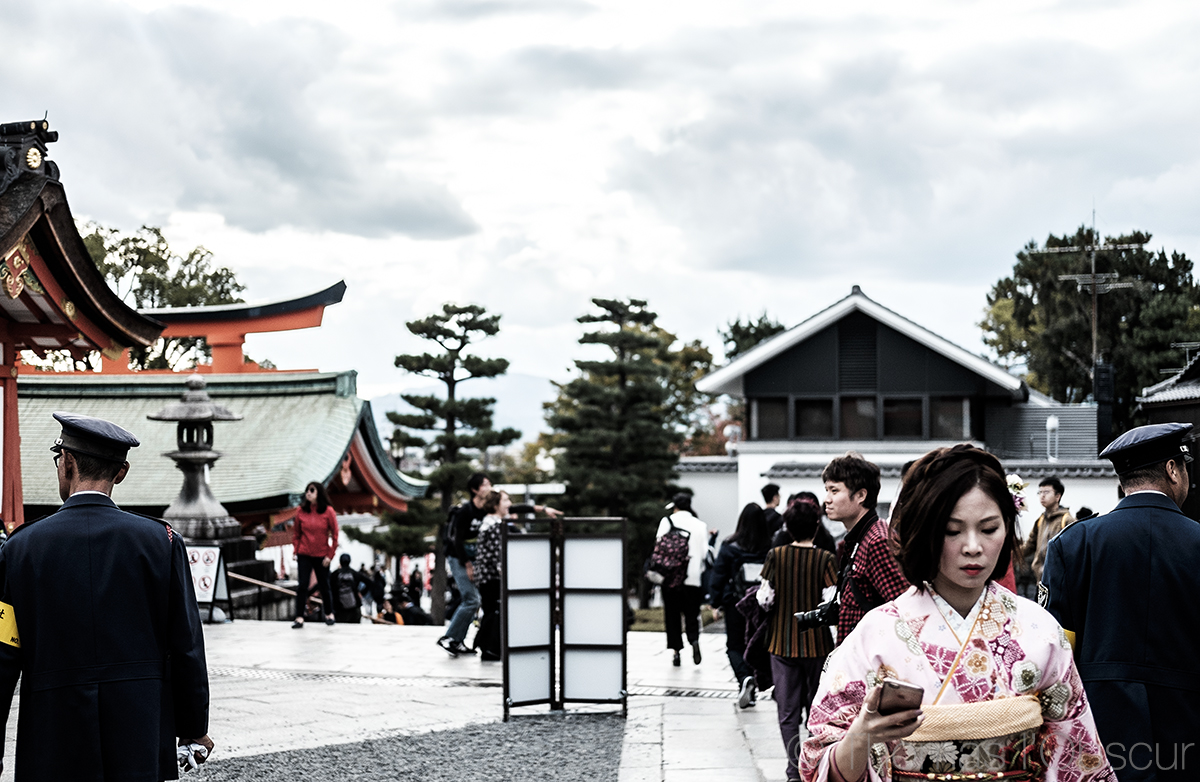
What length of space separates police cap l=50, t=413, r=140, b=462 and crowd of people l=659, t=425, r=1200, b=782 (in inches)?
100

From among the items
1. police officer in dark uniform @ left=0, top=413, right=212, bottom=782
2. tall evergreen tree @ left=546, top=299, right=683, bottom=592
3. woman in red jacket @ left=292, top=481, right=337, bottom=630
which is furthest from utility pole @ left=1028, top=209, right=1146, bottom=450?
police officer in dark uniform @ left=0, top=413, right=212, bottom=782

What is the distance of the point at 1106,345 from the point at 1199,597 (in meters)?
38.2

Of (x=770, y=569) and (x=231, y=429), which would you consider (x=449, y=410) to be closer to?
(x=231, y=429)

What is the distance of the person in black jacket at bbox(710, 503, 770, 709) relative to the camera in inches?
337

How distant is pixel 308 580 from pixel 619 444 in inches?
512

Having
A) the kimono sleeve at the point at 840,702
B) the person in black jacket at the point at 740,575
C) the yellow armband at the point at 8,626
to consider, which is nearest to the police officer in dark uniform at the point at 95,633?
the yellow armband at the point at 8,626

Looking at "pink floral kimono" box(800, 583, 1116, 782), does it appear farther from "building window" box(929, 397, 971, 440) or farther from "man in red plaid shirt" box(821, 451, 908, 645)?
"building window" box(929, 397, 971, 440)

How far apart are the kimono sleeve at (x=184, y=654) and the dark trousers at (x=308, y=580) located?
9.30 metres

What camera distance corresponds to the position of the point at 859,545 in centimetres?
495

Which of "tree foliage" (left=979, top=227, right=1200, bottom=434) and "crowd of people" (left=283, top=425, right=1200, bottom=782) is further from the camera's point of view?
"tree foliage" (left=979, top=227, right=1200, bottom=434)

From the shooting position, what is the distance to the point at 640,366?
26.2 m

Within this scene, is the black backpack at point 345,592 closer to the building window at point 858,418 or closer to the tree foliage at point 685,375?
the building window at point 858,418

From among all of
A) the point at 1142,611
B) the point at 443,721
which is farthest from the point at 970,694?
the point at 443,721

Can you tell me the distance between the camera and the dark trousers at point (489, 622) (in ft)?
33.4
